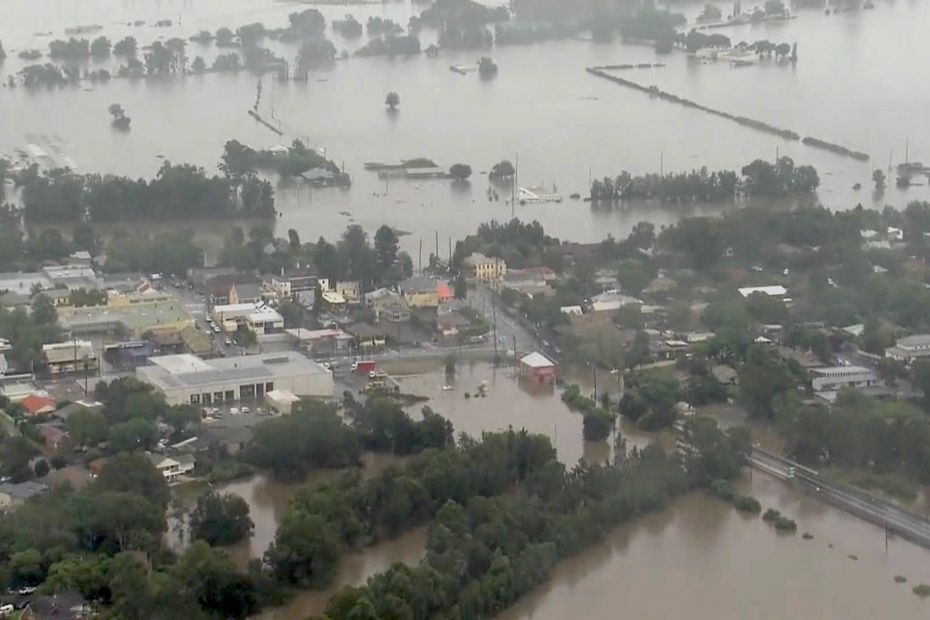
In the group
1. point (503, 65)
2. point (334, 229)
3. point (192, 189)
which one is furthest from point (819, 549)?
point (503, 65)

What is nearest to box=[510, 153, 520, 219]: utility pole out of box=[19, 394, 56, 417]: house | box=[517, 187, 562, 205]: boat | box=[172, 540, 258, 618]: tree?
box=[517, 187, 562, 205]: boat

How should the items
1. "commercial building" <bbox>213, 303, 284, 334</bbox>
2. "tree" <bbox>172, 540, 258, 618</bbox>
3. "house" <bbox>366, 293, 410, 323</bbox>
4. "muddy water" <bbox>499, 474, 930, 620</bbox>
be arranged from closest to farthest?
1. "tree" <bbox>172, 540, 258, 618</bbox>
2. "muddy water" <bbox>499, 474, 930, 620</bbox>
3. "commercial building" <bbox>213, 303, 284, 334</bbox>
4. "house" <bbox>366, 293, 410, 323</bbox>

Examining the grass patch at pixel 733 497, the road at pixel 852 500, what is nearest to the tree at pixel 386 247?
the road at pixel 852 500

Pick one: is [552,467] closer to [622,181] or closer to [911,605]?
[911,605]

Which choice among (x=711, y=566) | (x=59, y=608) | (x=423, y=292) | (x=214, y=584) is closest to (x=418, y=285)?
(x=423, y=292)

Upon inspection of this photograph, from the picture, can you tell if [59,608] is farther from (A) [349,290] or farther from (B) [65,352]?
(A) [349,290]

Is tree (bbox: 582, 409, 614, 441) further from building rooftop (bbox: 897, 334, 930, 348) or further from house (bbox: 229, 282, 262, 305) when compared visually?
house (bbox: 229, 282, 262, 305)
